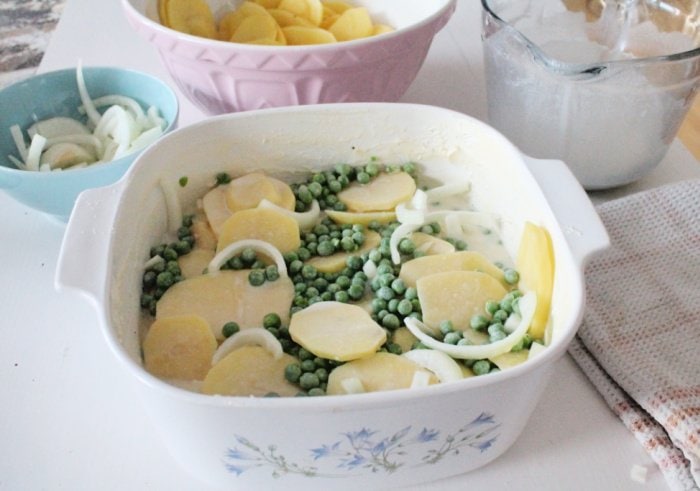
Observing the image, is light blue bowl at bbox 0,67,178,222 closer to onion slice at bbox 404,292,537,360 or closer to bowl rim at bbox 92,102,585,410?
bowl rim at bbox 92,102,585,410

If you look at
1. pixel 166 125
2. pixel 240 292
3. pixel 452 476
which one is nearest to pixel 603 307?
pixel 452 476

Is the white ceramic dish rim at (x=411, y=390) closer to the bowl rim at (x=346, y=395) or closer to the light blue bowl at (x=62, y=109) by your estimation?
the bowl rim at (x=346, y=395)

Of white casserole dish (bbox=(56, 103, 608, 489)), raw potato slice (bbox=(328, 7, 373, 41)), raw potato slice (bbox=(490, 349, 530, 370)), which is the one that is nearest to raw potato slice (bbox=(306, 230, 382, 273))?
white casserole dish (bbox=(56, 103, 608, 489))

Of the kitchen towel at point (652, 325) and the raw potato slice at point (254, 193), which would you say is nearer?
the kitchen towel at point (652, 325)

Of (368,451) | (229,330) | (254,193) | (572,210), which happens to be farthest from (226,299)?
(572,210)

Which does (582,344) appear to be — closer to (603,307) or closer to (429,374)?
(603,307)

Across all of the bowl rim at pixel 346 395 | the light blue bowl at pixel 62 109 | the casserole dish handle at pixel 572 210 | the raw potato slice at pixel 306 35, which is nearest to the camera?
the bowl rim at pixel 346 395

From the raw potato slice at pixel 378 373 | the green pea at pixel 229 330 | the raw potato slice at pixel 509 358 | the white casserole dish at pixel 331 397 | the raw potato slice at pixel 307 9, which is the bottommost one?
the raw potato slice at pixel 509 358

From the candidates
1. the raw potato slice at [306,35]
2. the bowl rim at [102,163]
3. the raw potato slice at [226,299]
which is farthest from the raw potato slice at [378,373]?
the raw potato slice at [306,35]
